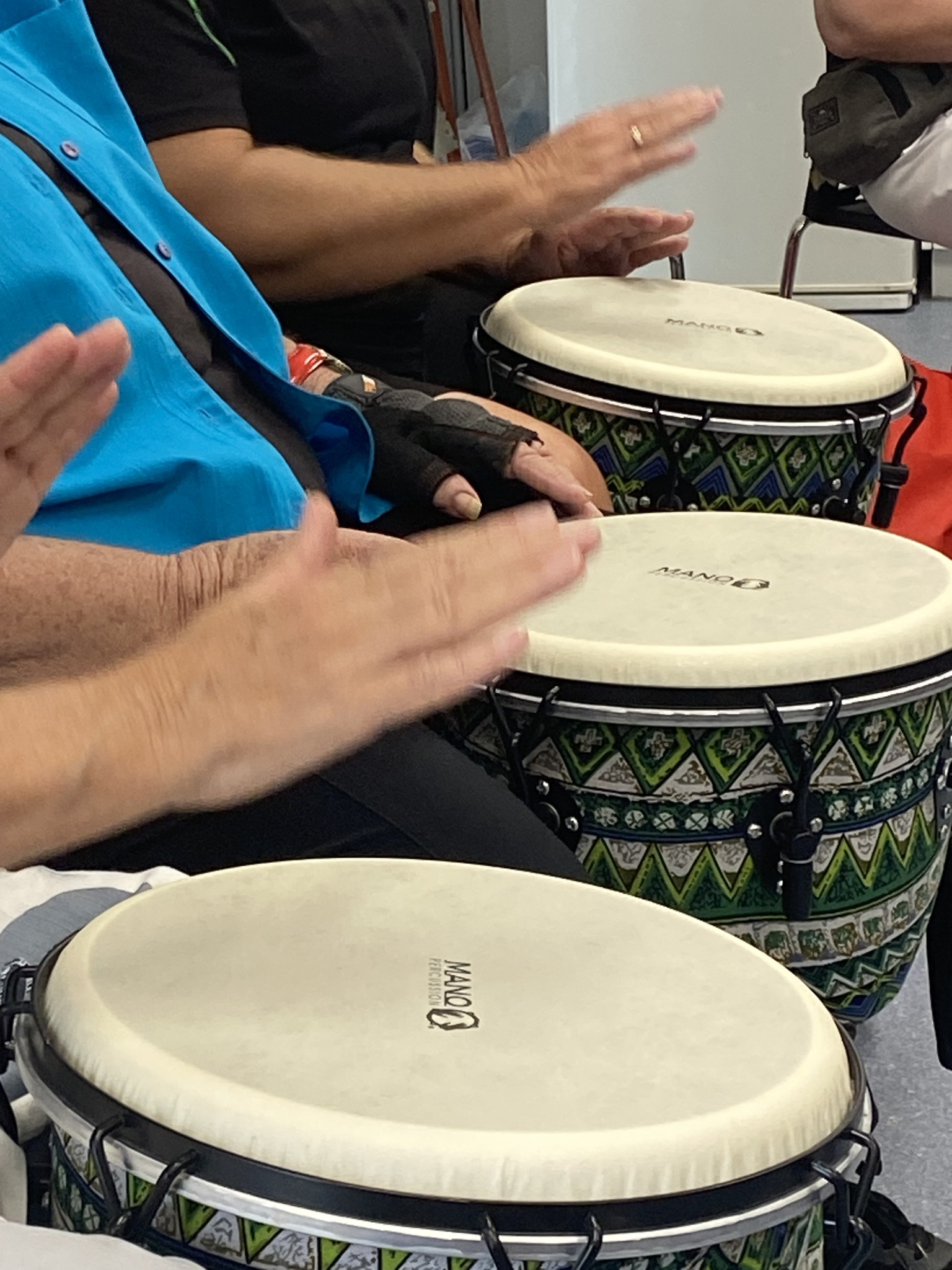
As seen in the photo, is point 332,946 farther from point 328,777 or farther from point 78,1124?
point 328,777

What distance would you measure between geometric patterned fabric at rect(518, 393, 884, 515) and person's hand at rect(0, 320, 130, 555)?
0.66 metres

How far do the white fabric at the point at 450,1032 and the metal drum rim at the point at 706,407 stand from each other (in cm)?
58

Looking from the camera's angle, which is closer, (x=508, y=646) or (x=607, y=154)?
(x=508, y=646)

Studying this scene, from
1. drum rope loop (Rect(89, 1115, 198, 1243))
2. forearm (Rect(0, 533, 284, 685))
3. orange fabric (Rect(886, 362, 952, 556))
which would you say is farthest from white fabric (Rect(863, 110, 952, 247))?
drum rope loop (Rect(89, 1115, 198, 1243))

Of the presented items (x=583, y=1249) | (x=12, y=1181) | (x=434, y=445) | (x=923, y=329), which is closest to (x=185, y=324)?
(x=434, y=445)

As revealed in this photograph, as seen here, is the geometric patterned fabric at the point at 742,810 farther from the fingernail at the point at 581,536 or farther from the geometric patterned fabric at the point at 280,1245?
the geometric patterned fabric at the point at 280,1245

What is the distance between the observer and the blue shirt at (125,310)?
0.96 meters

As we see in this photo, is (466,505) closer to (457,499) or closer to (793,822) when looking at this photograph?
(457,499)

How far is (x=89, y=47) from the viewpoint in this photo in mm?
1134

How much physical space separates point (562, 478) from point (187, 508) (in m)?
0.32

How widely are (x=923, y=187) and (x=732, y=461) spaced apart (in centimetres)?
120

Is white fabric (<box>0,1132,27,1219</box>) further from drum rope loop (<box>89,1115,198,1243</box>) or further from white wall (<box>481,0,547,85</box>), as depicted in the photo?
white wall (<box>481,0,547,85</box>)

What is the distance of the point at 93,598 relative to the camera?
2.80 feet

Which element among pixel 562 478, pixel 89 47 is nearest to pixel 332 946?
pixel 562 478
